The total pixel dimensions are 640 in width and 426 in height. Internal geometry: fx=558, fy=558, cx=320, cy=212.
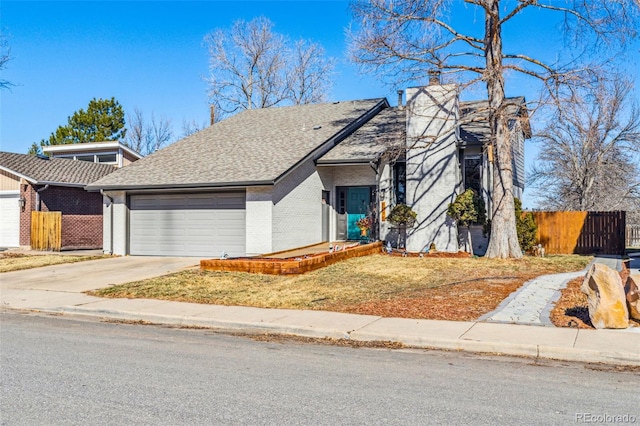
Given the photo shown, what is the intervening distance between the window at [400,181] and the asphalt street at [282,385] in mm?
13718

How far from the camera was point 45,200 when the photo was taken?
82.2ft

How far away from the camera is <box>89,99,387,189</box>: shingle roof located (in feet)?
63.3

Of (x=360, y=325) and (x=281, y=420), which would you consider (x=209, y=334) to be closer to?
(x=360, y=325)

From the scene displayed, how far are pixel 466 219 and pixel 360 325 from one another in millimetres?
10592

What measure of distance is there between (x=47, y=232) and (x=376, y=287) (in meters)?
17.0

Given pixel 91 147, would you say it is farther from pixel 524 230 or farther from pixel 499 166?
pixel 524 230

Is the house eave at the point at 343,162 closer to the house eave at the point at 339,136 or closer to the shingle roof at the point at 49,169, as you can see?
the house eave at the point at 339,136

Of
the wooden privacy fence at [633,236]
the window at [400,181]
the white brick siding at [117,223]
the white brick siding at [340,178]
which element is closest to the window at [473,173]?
the window at [400,181]

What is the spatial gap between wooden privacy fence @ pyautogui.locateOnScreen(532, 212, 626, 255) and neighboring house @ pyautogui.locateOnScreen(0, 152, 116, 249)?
19432mm

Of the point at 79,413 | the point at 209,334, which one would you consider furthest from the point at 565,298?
the point at 79,413

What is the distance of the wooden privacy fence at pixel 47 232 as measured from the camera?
23734 mm

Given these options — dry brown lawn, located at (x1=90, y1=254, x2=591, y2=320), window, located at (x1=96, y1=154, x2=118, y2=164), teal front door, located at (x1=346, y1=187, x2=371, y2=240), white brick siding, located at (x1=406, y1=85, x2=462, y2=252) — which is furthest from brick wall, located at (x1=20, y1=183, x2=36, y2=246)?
white brick siding, located at (x1=406, y1=85, x2=462, y2=252)

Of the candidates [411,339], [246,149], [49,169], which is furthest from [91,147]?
[411,339]

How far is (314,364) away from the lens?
693 centimetres
